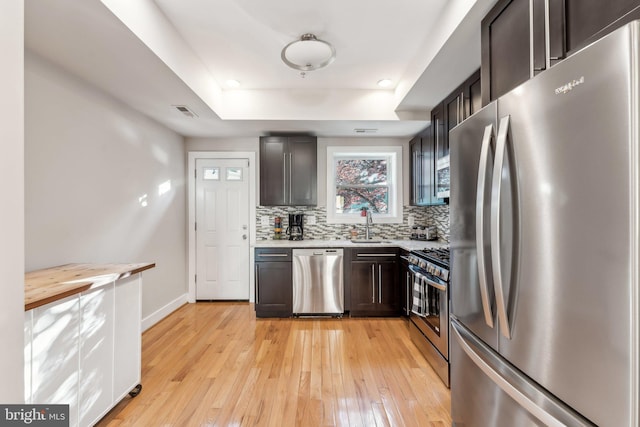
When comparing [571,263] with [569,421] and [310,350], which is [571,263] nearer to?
[569,421]

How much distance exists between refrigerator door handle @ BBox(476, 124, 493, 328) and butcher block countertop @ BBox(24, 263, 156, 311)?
1.90m

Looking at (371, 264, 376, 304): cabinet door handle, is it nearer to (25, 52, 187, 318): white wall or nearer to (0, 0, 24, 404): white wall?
(25, 52, 187, 318): white wall

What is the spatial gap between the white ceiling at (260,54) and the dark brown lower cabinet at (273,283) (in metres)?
1.59

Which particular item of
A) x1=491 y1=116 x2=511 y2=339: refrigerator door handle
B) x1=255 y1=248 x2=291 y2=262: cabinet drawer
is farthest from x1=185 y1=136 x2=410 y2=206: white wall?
x1=491 y1=116 x2=511 y2=339: refrigerator door handle

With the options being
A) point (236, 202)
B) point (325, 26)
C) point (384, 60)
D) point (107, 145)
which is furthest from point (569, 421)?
point (236, 202)

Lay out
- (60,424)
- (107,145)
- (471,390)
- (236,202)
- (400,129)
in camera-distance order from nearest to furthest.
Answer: (471,390) < (60,424) < (107,145) < (400,129) < (236,202)

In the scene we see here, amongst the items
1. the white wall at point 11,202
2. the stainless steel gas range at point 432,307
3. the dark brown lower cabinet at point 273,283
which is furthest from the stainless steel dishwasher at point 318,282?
the white wall at point 11,202

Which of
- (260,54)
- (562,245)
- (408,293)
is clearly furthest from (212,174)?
(562,245)

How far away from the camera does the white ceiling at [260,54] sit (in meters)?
1.76

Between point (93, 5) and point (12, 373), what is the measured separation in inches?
66.0

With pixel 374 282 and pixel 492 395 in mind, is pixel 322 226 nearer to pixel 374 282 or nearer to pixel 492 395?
pixel 374 282

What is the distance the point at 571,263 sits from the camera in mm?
802

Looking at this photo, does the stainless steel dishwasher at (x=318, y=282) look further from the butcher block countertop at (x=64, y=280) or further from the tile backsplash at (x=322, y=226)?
the butcher block countertop at (x=64, y=280)

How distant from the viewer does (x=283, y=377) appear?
2.29 meters
